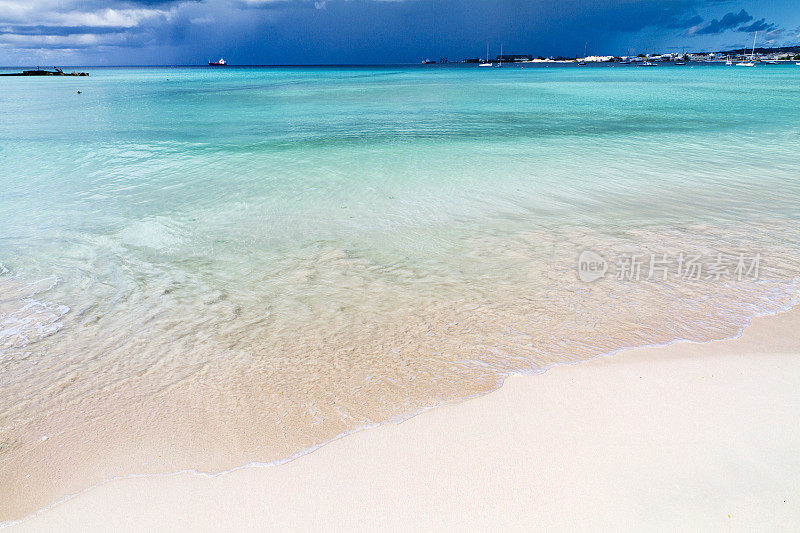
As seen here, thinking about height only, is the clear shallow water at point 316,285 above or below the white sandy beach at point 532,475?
above

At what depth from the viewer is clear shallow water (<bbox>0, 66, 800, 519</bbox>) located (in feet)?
10.7

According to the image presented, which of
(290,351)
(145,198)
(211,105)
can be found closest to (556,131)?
(145,198)

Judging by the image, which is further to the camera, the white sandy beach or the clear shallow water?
the clear shallow water

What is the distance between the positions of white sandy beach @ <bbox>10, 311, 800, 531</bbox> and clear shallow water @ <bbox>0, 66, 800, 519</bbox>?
0.21 m

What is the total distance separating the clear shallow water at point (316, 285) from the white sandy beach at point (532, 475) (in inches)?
8.1

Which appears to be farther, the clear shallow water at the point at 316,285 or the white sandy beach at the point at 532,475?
the clear shallow water at the point at 316,285

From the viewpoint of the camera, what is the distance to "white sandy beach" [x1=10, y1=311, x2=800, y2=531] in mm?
2469

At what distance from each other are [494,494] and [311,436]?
3.84 feet

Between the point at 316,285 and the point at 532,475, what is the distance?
3202 millimetres

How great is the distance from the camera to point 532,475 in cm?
270

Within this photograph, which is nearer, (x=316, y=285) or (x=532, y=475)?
(x=532, y=475)

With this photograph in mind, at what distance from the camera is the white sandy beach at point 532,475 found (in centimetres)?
247

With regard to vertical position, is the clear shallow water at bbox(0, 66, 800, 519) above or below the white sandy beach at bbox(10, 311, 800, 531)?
above

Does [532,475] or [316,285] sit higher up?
[316,285]
